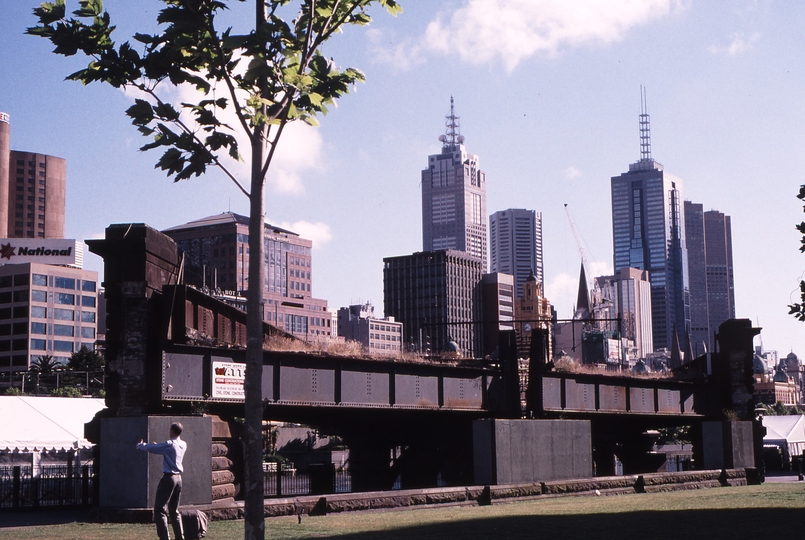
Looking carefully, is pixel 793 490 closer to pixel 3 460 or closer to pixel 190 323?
pixel 190 323

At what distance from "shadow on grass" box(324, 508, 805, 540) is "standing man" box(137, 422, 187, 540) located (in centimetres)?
320

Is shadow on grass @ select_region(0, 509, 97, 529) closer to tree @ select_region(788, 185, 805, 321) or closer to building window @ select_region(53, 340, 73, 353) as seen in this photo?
tree @ select_region(788, 185, 805, 321)

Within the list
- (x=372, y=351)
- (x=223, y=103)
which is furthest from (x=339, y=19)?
(x=372, y=351)

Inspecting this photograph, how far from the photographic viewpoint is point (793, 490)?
34.1 m

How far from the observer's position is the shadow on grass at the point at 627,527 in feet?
59.8

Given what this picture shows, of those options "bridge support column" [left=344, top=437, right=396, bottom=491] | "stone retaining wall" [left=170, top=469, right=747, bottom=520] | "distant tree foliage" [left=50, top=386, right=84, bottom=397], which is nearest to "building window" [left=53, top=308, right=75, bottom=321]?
"distant tree foliage" [left=50, top=386, right=84, bottom=397]

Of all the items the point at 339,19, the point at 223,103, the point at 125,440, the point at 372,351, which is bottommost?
the point at 125,440

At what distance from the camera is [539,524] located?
2092 cm

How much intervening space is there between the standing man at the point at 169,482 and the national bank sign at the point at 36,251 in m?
171

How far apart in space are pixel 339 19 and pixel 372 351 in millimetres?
Answer: 20512

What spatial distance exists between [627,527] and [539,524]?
1971mm

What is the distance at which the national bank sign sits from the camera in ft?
582

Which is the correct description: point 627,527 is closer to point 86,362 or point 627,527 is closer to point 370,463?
point 370,463

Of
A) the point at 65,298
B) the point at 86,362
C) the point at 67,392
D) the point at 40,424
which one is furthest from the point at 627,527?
the point at 65,298
